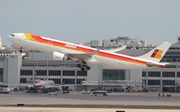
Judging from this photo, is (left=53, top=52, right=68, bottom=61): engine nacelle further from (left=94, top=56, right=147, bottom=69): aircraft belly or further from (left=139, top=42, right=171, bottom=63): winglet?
(left=139, top=42, right=171, bottom=63): winglet

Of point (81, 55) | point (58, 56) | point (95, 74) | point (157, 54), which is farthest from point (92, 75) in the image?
point (58, 56)

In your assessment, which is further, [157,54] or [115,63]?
[157,54]

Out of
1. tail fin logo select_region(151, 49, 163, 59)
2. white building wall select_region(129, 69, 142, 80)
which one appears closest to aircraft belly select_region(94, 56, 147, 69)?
tail fin logo select_region(151, 49, 163, 59)

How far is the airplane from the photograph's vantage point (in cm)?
11988

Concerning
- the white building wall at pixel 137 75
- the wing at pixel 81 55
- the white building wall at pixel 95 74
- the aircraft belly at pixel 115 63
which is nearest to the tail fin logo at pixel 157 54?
the aircraft belly at pixel 115 63

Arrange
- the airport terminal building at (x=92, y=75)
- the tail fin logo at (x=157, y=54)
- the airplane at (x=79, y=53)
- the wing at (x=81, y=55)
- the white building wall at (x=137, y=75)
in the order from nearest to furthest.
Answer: the airplane at (x=79, y=53) → the wing at (x=81, y=55) → the tail fin logo at (x=157, y=54) → the airport terminal building at (x=92, y=75) → the white building wall at (x=137, y=75)

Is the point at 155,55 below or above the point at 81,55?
above

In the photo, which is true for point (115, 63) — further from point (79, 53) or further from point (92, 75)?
point (92, 75)

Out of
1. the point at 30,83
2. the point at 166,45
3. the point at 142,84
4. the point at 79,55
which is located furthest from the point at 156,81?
the point at 79,55

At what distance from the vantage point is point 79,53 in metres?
120

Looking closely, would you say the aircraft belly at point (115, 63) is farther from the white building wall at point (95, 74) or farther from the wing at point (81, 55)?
the white building wall at point (95, 74)

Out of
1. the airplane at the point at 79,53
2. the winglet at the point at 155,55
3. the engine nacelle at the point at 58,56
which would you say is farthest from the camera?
the winglet at the point at 155,55

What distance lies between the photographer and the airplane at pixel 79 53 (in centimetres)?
11988

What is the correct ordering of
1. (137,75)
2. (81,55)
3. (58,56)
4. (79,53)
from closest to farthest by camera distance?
(58,56)
(79,53)
(81,55)
(137,75)
